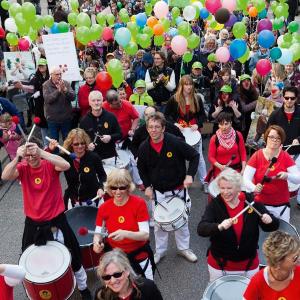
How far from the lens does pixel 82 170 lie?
4.87 metres

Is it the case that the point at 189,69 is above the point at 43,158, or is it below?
below

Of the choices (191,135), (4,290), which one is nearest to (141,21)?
(191,135)

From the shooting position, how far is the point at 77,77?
7.75 metres

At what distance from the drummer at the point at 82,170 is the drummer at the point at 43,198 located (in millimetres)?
585

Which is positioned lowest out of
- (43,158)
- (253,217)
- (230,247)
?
(230,247)

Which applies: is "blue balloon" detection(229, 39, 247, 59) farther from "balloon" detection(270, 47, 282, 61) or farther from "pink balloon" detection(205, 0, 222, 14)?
"pink balloon" detection(205, 0, 222, 14)

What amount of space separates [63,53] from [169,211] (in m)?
4.16

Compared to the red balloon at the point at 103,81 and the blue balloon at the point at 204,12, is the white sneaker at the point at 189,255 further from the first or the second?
the blue balloon at the point at 204,12

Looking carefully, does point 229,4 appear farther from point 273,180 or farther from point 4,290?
point 4,290

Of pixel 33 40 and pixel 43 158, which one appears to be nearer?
pixel 43 158

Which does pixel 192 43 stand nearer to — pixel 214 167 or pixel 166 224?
pixel 214 167

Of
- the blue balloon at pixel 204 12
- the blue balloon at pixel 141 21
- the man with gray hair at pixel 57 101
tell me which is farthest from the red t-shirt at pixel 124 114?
the blue balloon at pixel 204 12

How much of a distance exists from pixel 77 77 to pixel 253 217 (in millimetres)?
4996

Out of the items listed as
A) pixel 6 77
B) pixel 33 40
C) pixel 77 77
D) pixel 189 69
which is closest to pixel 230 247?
pixel 77 77
